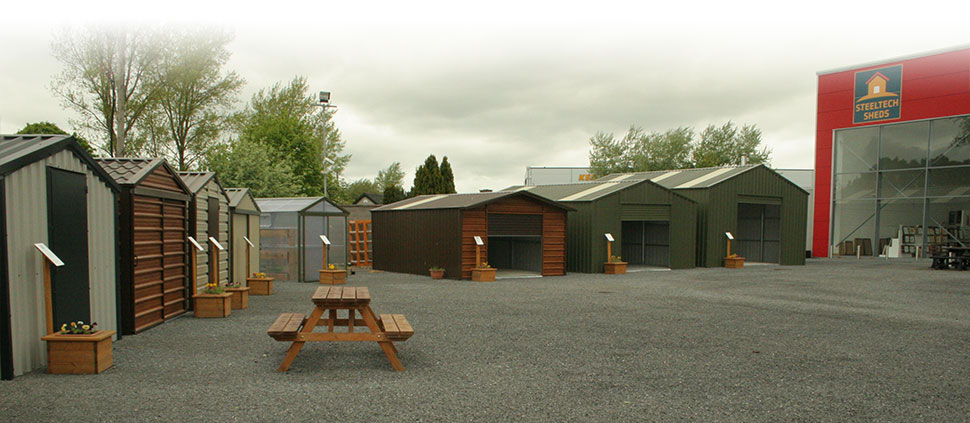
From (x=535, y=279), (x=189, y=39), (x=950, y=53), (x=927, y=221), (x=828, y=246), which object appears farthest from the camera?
(x=189, y=39)

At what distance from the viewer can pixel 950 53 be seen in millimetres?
23953

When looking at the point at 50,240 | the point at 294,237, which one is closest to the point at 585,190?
the point at 294,237

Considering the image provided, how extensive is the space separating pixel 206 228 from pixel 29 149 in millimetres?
5414

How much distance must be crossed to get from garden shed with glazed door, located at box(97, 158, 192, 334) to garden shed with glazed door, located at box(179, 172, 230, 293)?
11.9 inches

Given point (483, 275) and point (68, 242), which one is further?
point (483, 275)

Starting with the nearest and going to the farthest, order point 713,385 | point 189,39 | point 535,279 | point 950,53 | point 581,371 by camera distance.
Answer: point 713,385 < point 581,371 < point 535,279 < point 950,53 < point 189,39

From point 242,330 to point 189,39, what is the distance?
26303 millimetres

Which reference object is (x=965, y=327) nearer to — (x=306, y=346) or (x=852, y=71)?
(x=306, y=346)

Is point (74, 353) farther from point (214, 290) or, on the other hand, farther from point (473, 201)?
point (473, 201)

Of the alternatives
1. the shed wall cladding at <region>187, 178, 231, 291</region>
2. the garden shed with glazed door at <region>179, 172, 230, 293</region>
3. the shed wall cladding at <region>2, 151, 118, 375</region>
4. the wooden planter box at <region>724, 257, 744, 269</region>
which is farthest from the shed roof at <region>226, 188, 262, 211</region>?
the wooden planter box at <region>724, 257, 744, 269</region>

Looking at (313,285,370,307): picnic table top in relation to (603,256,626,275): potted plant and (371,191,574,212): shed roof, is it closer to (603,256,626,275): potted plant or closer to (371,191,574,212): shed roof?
(371,191,574,212): shed roof

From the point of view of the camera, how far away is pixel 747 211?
25234mm

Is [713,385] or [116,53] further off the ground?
[116,53]

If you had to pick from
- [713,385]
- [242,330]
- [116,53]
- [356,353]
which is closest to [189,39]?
[116,53]
